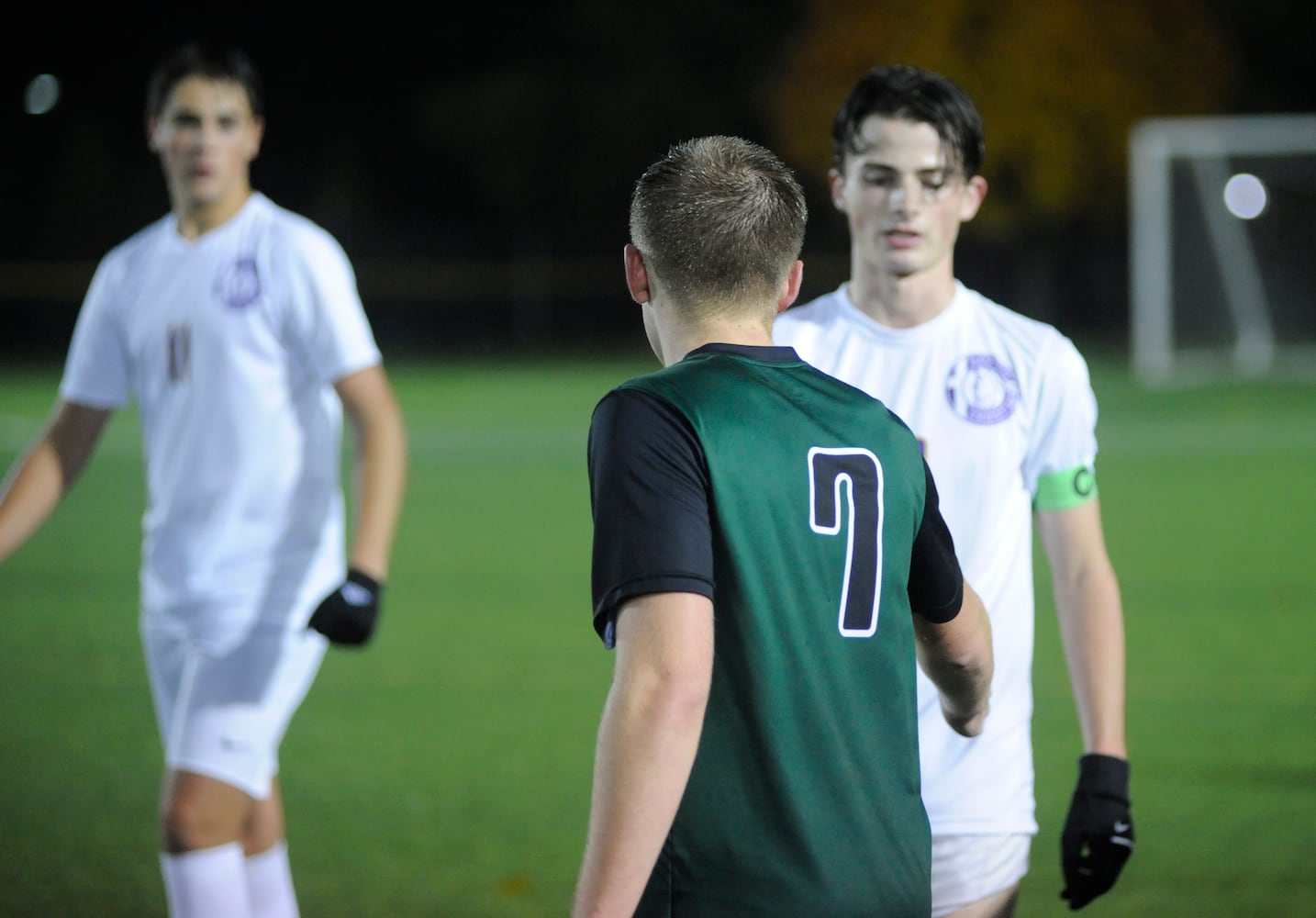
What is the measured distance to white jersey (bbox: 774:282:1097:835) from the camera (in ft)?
11.3

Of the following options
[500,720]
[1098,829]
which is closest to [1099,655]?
[1098,829]

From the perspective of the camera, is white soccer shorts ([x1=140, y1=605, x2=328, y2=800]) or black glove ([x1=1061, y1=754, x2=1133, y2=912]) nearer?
black glove ([x1=1061, y1=754, x2=1133, y2=912])

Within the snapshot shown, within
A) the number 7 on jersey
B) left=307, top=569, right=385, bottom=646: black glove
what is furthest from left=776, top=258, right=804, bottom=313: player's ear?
left=307, top=569, right=385, bottom=646: black glove

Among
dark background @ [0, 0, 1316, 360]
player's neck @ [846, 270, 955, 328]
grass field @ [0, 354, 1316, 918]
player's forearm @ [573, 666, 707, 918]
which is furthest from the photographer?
dark background @ [0, 0, 1316, 360]

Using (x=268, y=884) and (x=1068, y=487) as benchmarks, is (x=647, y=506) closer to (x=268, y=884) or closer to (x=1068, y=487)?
(x=1068, y=487)

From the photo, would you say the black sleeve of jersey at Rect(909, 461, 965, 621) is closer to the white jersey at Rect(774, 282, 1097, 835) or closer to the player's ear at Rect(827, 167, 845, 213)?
the white jersey at Rect(774, 282, 1097, 835)

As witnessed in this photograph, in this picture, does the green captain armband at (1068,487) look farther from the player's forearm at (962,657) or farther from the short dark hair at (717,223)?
the short dark hair at (717,223)

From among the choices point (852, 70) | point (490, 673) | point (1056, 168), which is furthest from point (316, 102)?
point (490, 673)

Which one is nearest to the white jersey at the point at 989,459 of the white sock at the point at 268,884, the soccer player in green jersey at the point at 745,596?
the soccer player in green jersey at the point at 745,596

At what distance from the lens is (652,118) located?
44.2 meters

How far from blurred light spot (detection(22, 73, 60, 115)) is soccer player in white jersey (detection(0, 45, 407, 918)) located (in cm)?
3848

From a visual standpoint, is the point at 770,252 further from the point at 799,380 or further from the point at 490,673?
the point at 490,673

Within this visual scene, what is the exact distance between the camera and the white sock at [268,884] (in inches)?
168

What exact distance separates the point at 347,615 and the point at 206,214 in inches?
46.8
